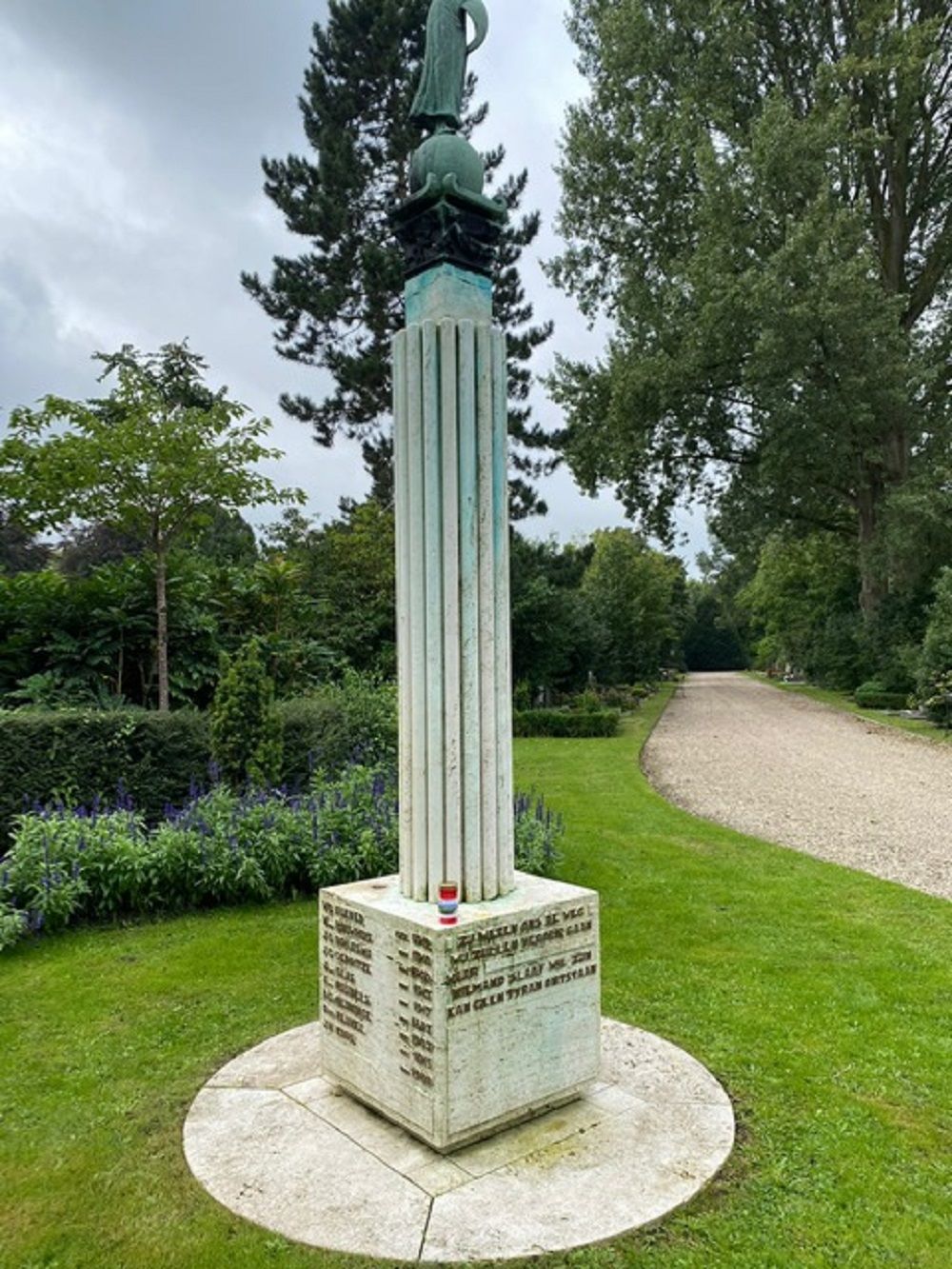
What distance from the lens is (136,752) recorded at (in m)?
7.64

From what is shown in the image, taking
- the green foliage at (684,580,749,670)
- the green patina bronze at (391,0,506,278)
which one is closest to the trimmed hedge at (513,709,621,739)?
the green patina bronze at (391,0,506,278)

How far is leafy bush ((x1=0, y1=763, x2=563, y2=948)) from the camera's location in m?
5.87

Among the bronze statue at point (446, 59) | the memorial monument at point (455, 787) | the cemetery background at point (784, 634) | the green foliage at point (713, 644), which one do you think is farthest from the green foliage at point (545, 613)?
the green foliage at point (713, 644)

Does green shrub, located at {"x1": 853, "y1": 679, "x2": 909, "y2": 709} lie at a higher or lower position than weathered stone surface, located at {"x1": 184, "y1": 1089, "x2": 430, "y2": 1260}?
higher

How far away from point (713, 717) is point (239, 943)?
67.0ft

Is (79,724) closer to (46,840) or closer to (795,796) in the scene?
(46,840)

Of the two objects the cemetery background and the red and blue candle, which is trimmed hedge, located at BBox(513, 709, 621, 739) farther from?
the red and blue candle

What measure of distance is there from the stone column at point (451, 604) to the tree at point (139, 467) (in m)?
6.82

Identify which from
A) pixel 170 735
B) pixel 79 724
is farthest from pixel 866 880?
pixel 79 724

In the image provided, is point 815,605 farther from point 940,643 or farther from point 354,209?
point 354,209

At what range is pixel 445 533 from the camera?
348cm

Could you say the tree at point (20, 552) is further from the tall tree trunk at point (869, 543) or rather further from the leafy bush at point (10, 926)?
the tall tree trunk at point (869, 543)

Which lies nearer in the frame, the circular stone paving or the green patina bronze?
the circular stone paving

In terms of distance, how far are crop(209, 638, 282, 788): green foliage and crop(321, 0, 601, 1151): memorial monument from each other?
13.7 feet
